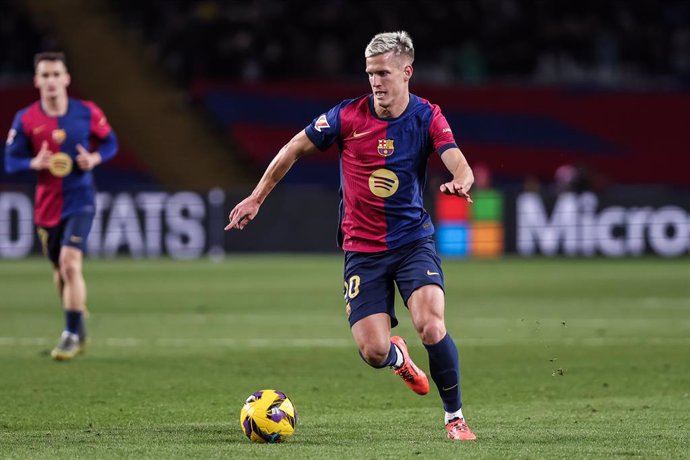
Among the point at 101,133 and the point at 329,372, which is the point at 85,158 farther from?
the point at 329,372

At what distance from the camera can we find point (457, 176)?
754cm

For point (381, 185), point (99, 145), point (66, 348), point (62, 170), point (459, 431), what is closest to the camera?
point (459, 431)

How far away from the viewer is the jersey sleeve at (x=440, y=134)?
7855mm

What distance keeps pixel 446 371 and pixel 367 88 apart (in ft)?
→ 72.3

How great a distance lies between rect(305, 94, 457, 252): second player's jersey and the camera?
8.01 m

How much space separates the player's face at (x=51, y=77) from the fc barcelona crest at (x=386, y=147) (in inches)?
200

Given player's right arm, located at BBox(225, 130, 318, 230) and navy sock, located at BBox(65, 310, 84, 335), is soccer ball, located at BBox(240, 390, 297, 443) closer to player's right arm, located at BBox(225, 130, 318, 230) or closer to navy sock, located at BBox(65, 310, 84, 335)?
player's right arm, located at BBox(225, 130, 318, 230)

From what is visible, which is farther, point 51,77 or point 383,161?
point 51,77

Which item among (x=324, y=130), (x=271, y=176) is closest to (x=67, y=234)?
(x=271, y=176)

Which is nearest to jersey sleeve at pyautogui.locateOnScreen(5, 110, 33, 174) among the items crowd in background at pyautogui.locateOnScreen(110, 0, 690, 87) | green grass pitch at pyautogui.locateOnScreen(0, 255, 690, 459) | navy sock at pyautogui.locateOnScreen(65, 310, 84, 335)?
navy sock at pyautogui.locateOnScreen(65, 310, 84, 335)

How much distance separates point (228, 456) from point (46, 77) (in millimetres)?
6243

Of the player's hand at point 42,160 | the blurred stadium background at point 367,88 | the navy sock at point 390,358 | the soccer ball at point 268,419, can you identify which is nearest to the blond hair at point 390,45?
the navy sock at point 390,358

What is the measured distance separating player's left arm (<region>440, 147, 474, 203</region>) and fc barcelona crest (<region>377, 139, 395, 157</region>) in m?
0.36

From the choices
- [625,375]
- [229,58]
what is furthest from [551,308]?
[229,58]
